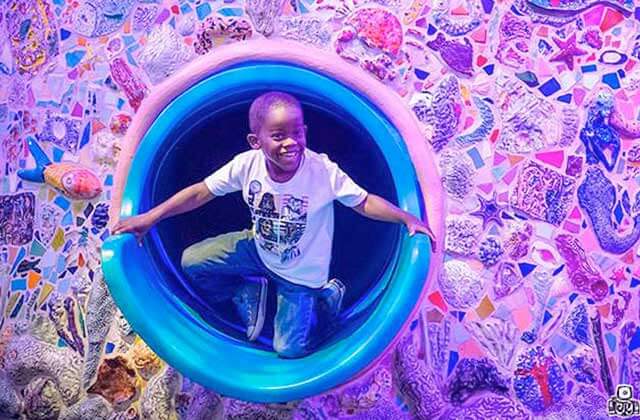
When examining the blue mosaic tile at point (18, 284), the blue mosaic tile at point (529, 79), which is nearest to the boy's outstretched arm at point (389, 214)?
the blue mosaic tile at point (529, 79)

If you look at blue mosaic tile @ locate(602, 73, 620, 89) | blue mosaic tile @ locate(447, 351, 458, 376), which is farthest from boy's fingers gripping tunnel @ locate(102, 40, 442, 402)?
blue mosaic tile @ locate(602, 73, 620, 89)

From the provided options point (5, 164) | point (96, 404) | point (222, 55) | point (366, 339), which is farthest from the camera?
point (5, 164)

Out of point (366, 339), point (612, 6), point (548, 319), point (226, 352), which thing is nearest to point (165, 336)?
point (226, 352)

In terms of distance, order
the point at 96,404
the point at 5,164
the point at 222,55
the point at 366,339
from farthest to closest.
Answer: the point at 5,164, the point at 96,404, the point at 222,55, the point at 366,339

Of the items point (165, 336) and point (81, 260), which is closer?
point (165, 336)

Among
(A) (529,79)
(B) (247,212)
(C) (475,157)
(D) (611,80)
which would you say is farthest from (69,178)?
(D) (611,80)

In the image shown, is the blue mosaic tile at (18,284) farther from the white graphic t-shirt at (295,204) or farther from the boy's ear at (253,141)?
the boy's ear at (253,141)

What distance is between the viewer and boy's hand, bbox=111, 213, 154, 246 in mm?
2439

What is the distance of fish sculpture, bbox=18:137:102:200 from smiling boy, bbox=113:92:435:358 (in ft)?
0.86

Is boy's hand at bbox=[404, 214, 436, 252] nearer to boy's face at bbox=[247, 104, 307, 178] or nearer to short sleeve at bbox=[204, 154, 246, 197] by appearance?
boy's face at bbox=[247, 104, 307, 178]

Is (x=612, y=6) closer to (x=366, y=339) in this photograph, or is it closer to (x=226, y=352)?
(x=366, y=339)

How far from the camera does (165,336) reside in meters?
2.38

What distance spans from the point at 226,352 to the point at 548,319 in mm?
970

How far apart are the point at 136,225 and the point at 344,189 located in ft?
2.02
